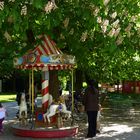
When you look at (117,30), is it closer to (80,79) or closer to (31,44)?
(31,44)

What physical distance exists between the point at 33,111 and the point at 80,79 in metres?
16.8

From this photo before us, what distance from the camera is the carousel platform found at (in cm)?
1686

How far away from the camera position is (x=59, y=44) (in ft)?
59.7

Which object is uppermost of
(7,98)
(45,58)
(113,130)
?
(45,58)

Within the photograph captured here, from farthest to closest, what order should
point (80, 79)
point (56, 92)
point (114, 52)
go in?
point (80, 79) < point (56, 92) < point (114, 52)

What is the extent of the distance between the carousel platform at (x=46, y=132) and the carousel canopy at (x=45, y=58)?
232 cm

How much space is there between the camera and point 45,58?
Result: 56.6ft

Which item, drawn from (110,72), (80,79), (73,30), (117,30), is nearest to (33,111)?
(73,30)

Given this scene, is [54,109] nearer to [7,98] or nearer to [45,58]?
[45,58]

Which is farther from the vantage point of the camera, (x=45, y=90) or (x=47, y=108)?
(x=45, y=90)

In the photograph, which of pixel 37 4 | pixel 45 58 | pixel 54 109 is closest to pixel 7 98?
pixel 54 109

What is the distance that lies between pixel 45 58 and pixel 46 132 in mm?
2712

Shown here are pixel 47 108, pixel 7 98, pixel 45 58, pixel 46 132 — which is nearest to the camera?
pixel 46 132

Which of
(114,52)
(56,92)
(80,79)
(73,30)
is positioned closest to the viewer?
(114,52)
